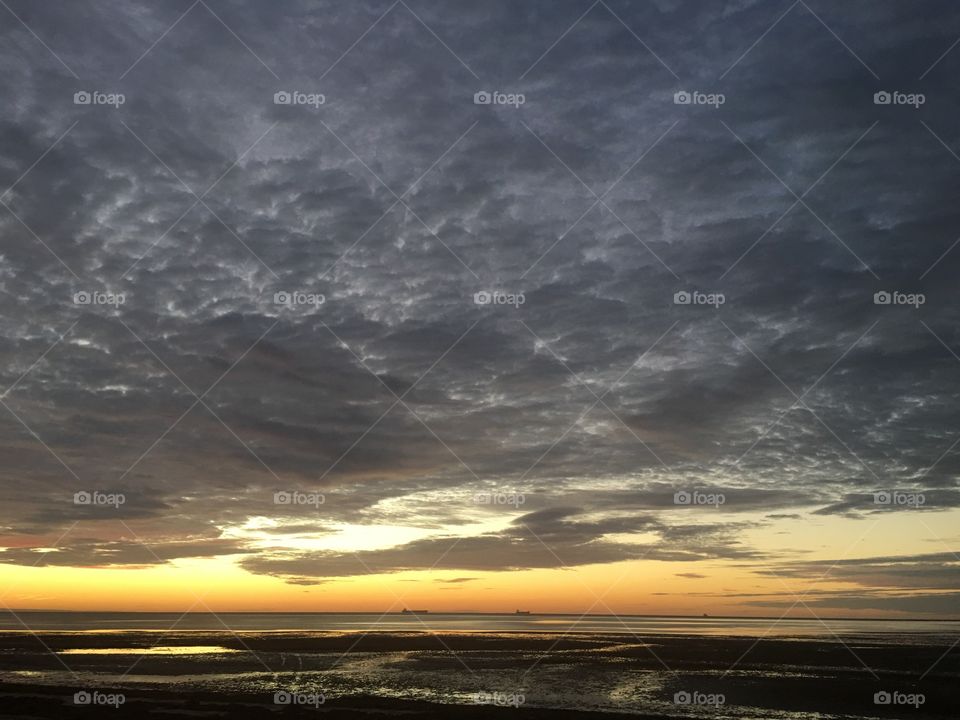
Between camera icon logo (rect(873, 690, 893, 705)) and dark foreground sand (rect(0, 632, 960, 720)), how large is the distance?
728mm

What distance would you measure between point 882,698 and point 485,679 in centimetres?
1842

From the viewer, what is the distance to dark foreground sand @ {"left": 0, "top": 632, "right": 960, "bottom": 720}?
28.0 meters

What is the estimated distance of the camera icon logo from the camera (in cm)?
3014

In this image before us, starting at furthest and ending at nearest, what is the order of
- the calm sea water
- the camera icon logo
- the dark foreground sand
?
the calm sea water, the camera icon logo, the dark foreground sand

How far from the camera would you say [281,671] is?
3947 cm

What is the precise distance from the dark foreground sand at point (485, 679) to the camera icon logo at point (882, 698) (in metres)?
0.73

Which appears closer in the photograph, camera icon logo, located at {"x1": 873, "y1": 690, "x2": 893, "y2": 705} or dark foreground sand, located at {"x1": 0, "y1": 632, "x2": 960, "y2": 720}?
dark foreground sand, located at {"x1": 0, "y1": 632, "x2": 960, "y2": 720}

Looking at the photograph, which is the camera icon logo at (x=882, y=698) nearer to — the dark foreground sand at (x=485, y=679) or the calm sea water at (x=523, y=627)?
the dark foreground sand at (x=485, y=679)

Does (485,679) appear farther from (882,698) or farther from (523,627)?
(523,627)

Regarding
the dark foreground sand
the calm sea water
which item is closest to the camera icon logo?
the dark foreground sand

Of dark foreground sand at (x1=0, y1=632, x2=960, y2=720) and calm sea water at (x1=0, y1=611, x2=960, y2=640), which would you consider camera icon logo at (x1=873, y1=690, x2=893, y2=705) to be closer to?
dark foreground sand at (x1=0, y1=632, x2=960, y2=720)

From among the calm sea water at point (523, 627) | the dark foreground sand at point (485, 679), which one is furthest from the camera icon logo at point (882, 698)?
the calm sea water at point (523, 627)

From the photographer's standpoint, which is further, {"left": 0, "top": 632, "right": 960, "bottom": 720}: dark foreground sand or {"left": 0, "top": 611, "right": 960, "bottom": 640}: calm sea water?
{"left": 0, "top": 611, "right": 960, "bottom": 640}: calm sea water

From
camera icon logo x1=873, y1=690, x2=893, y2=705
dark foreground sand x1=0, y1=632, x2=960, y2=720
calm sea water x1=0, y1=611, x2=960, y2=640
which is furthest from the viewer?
calm sea water x1=0, y1=611, x2=960, y2=640
